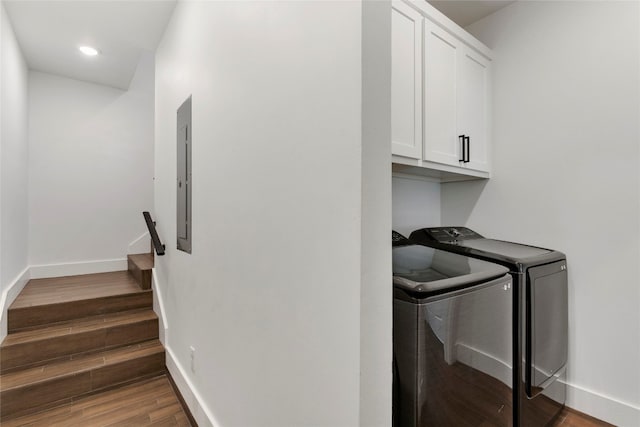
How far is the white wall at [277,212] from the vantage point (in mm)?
764

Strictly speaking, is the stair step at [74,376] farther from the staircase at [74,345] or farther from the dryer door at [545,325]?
the dryer door at [545,325]

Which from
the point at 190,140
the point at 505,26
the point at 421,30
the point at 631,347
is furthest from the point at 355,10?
the point at 631,347

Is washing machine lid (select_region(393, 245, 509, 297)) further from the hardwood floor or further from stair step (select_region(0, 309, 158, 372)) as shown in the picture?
stair step (select_region(0, 309, 158, 372))

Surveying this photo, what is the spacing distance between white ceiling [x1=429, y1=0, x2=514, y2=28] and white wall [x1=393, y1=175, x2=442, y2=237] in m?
1.24

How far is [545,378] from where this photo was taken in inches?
62.3

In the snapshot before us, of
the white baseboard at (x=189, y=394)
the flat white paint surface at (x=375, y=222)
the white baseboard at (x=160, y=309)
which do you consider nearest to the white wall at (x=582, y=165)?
the flat white paint surface at (x=375, y=222)

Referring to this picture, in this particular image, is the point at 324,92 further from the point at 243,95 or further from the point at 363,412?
the point at 363,412

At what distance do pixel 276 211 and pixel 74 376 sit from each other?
206 centimetres

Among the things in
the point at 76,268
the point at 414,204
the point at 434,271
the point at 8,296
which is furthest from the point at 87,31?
the point at 434,271

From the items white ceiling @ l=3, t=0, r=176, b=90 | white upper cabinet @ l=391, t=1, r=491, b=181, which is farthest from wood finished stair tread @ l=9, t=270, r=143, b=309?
white upper cabinet @ l=391, t=1, r=491, b=181

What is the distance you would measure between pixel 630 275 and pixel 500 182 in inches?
34.4

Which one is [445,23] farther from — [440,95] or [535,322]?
[535,322]

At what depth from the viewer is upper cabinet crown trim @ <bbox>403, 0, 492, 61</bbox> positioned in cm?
163

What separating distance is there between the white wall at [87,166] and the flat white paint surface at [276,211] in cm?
239
